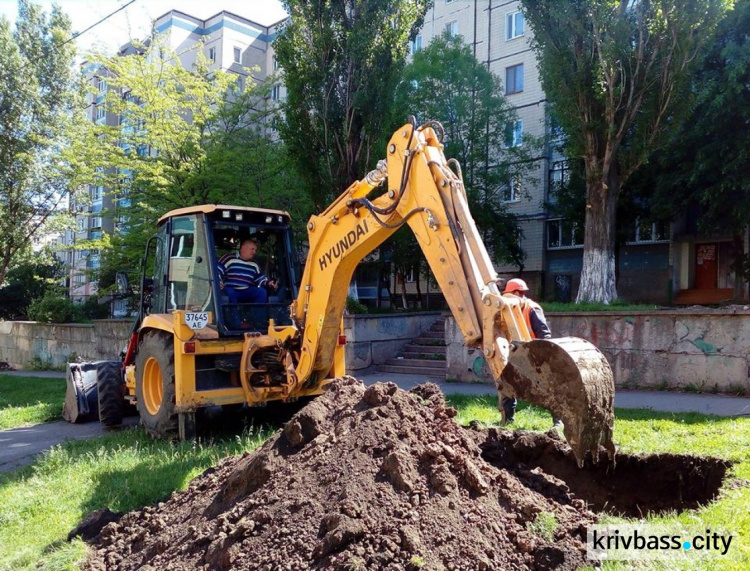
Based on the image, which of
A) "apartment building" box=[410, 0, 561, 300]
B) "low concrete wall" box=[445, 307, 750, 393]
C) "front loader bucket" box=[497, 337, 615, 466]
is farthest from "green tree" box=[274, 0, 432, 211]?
"apartment building" box=[410, 0, 561, 300]

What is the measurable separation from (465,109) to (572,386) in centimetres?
1956

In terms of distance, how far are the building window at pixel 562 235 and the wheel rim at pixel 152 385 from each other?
2046 cm

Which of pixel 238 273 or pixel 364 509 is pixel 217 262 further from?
pixel 364 509

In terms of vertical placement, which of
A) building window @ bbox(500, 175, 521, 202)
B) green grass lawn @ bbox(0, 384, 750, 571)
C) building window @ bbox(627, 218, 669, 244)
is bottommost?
green grass lawn @ bbox(0, 384, 750, 571)

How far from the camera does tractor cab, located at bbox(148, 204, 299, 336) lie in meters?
7.53

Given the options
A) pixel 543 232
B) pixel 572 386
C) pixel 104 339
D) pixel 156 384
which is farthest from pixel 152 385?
pixel 543 232

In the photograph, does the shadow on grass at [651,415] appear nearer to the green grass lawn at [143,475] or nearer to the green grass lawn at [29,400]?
the green grass lawn at [143,475]

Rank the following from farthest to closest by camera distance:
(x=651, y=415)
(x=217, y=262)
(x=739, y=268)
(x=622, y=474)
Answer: (x=739, y=268), (x=651, y=415), (x=217, y=262), (x=622, y=474)

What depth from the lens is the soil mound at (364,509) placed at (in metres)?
3.55

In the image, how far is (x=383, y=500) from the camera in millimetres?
3816

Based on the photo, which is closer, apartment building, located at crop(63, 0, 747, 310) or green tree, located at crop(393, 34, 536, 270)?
green tree, located at crop(393, 34, 536, 270)

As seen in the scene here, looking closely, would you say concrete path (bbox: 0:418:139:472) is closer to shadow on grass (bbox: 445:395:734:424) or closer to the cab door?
the cab door

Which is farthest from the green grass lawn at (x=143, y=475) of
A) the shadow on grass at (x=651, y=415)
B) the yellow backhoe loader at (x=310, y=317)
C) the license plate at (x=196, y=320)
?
the license plate at (x=196, y=320)

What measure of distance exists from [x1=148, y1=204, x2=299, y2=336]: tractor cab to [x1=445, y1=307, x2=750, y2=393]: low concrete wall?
5.59 meters
